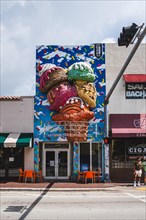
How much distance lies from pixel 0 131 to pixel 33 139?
236cm

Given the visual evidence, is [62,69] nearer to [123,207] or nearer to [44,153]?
[44,153]

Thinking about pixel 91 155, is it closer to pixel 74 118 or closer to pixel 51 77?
pixel 74 118

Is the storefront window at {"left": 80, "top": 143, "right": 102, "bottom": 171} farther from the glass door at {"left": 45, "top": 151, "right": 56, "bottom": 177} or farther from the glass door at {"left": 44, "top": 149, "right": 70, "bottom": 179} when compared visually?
the glass door at {"left": 45, "top": 151, "right": 56, "bottom": 177}

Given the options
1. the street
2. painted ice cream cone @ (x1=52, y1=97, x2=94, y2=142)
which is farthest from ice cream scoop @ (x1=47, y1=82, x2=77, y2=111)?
the street

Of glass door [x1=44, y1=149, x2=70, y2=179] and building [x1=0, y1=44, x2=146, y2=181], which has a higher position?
building [x1=0, y1=44, x2=146, y2=181]

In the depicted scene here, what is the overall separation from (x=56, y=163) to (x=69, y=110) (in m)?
4.01

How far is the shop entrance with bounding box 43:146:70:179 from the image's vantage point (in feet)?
80.8

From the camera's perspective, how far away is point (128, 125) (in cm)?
2358

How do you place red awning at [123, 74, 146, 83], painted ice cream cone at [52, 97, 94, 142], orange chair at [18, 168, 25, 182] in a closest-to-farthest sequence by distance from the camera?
orange chair at [18, 168, 25, 182] < painted ice cream cone at [52, 97, 94, 142] < red awning at [123, 74, 146, 83]

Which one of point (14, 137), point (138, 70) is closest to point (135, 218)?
point (14, 137)

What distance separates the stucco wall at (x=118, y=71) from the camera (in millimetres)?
24250

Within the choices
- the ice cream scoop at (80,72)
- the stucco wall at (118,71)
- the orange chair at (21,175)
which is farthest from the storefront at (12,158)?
the stucco wall at (118,71)

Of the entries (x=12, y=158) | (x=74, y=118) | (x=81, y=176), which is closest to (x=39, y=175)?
(x=12, y=158)

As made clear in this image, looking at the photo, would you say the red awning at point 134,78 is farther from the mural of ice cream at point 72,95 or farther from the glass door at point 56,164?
the glass door at point 56,164
